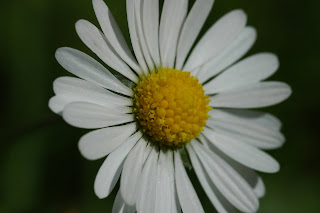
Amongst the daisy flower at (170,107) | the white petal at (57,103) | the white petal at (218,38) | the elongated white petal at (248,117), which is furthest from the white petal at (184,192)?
the white petal at (57,103)

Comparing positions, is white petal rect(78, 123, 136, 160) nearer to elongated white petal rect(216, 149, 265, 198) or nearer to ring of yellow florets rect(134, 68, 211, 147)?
ring of yellow florets rect(134, 68, 211, 147)

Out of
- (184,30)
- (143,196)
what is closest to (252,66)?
(184,30)

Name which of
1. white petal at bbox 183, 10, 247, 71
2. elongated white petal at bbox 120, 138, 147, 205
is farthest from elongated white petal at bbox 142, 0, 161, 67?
elongated white petal at bbox 120, 138, 147, 205

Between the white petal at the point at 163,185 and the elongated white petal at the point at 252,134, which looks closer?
the white petal at the point at 163,185

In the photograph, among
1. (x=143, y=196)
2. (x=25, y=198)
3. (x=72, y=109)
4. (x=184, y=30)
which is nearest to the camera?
(x=72, y=109)

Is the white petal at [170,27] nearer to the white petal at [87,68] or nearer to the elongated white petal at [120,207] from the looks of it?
the white petal at [87,68]

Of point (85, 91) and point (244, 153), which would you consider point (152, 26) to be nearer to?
point (85, 91)

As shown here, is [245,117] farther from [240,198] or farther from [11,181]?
[11,181]
